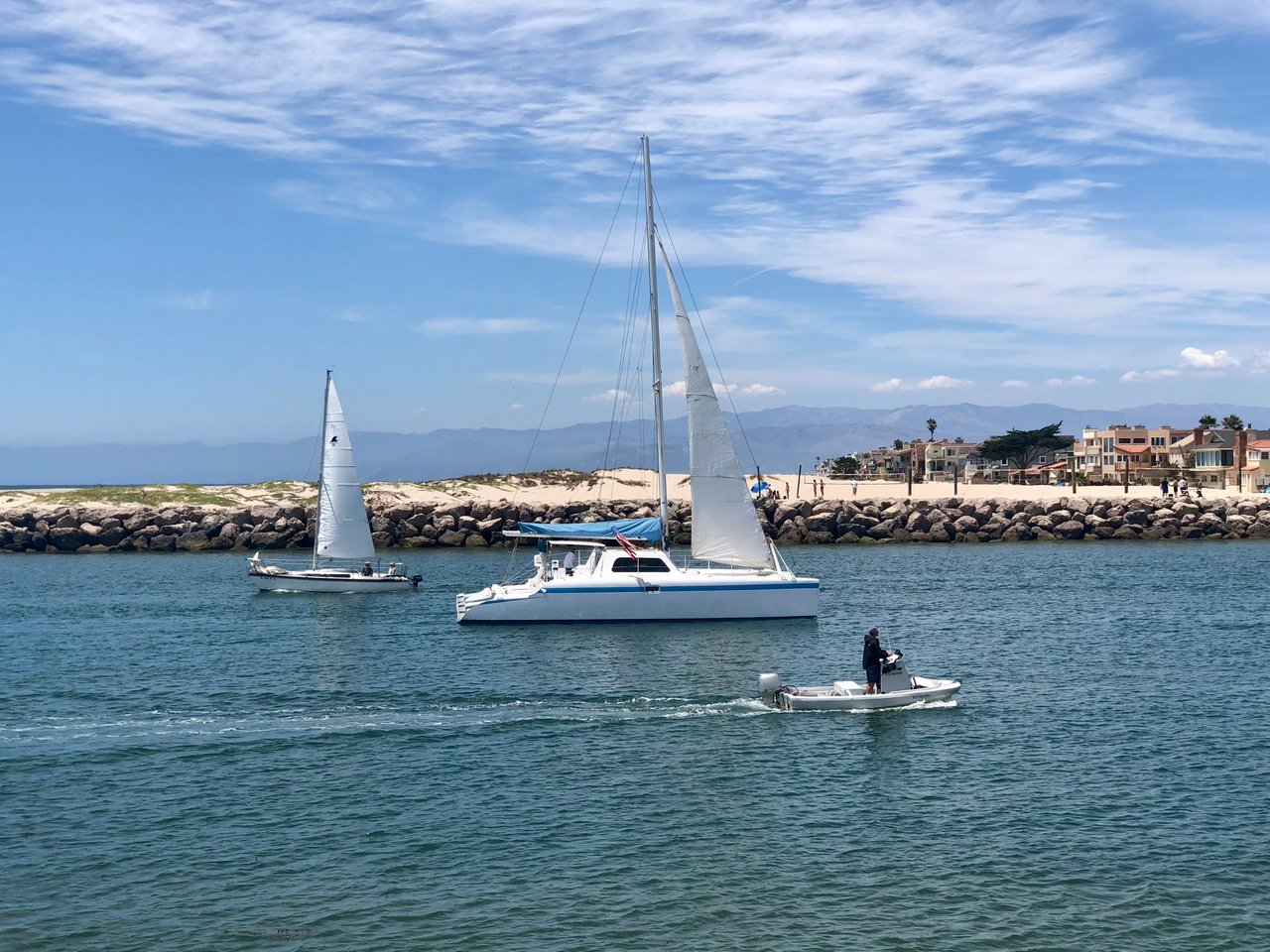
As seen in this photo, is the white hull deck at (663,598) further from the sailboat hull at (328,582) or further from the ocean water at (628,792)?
the sailboat hull at (328,582)

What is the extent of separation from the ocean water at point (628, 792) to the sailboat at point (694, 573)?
101 centimetres

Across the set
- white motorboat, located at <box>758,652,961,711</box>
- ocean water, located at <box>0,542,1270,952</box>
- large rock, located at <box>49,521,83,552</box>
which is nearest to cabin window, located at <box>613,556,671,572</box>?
ocean water, located at <box>0,542,1270,952</box>

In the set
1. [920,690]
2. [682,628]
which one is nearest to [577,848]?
[920,690]

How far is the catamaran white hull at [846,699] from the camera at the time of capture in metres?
30.6

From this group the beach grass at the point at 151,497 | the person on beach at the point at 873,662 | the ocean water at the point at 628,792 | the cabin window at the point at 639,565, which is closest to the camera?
the ocean water at the point at 628,792

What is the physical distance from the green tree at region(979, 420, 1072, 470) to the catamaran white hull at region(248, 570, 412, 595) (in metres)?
141

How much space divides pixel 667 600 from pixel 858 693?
1516cm

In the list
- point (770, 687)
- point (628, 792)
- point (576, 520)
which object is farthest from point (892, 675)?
point (576, 520)

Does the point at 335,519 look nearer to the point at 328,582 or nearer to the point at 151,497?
the point at 328,582

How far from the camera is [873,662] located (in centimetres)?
3069

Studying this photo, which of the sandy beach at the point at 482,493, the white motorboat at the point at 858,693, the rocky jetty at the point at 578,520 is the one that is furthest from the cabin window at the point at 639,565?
the sandy beach at the point at 482,493

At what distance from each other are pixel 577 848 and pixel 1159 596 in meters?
41.6

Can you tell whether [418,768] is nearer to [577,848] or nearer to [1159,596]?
[577,848]

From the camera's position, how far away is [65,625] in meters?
49.5
